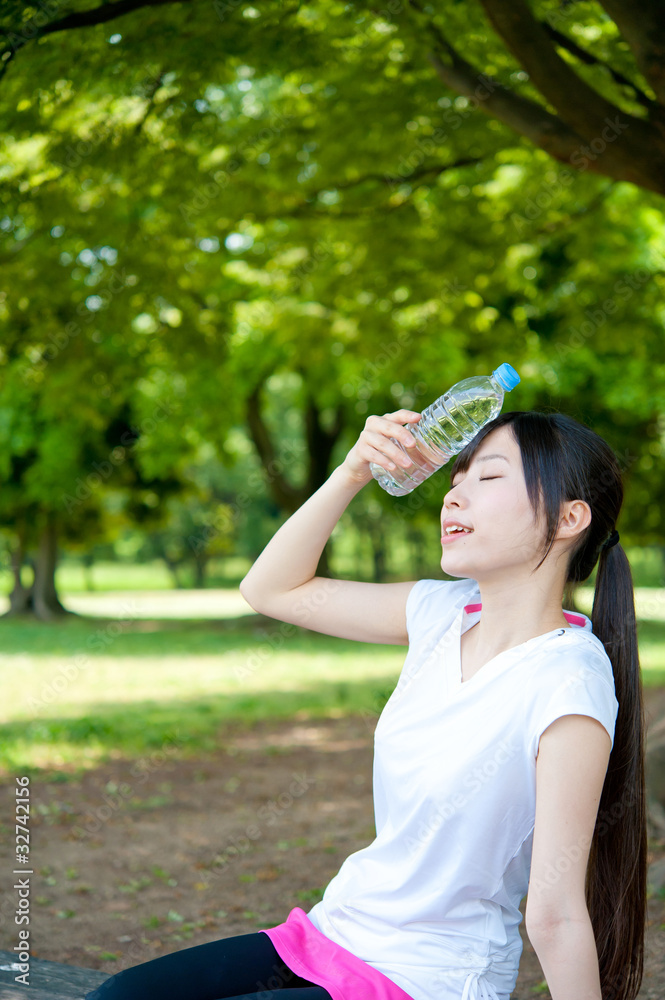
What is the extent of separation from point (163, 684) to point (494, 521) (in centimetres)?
1190

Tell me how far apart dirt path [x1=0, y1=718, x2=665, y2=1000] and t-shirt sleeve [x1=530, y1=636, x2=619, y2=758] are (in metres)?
2.18

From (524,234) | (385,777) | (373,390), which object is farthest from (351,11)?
(373,390)

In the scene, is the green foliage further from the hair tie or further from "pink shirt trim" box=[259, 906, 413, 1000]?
"pink shirt trim" box=[259, 906, 413, 1000]

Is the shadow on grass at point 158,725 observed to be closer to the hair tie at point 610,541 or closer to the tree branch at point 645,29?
the tree branch at point 645,29

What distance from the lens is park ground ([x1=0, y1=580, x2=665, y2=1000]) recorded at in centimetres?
473

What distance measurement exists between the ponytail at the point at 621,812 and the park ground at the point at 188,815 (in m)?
1.46

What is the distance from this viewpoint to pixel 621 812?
2254 mm

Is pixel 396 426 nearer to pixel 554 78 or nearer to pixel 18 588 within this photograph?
pixel 554 78

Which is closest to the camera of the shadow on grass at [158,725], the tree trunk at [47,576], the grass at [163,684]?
the shadow on grass at [158,725]

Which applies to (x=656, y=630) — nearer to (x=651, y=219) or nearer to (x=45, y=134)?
(x=651, y=219)

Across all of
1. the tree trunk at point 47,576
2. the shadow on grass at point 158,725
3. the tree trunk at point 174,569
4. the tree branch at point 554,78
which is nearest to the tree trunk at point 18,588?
the tree trunk at point 47,576

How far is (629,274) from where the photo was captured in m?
9.56

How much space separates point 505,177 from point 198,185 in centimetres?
447

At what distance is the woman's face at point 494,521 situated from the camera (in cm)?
209
